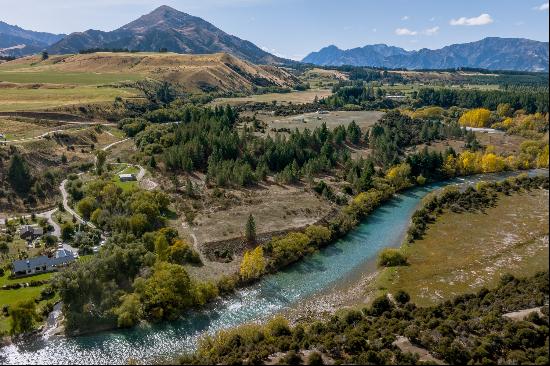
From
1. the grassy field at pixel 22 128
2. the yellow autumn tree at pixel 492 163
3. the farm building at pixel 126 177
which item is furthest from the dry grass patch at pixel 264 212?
the grassy field at pixel 22 128

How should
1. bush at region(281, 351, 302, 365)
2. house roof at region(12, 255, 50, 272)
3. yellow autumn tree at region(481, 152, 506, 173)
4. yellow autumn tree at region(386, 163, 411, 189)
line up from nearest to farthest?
1. bush at region(281, 351, 302, 365)
2. house roof at region(12, 255, 50, 272)
3. yellow autumn tree at region(386, 163, 411, 189)
4. yellow autumn tree at region(481, 152, 506, 173)

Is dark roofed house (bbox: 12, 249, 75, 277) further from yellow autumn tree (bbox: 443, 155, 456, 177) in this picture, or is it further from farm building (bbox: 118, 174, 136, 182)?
yellow autumn tree (bbox: 443, 155, 456, 177)

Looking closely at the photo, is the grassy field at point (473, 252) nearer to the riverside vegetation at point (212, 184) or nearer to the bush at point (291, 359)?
the riverside vegetation at point (212, 184)

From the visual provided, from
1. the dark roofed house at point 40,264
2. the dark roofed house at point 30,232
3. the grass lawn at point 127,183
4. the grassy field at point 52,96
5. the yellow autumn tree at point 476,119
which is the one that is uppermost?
the grassy field at point 52,96

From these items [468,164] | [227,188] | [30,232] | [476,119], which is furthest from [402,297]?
[476,119]

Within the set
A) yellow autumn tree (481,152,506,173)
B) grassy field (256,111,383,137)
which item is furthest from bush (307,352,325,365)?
grassy field (256,111,383,137)

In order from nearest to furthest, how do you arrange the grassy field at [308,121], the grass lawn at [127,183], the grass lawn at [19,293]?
1. the grass lawn at [19,293]
2. the grass lawn at [127,183]
3. the grassy field at [308,121]

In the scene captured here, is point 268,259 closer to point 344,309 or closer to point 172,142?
point 344,309
